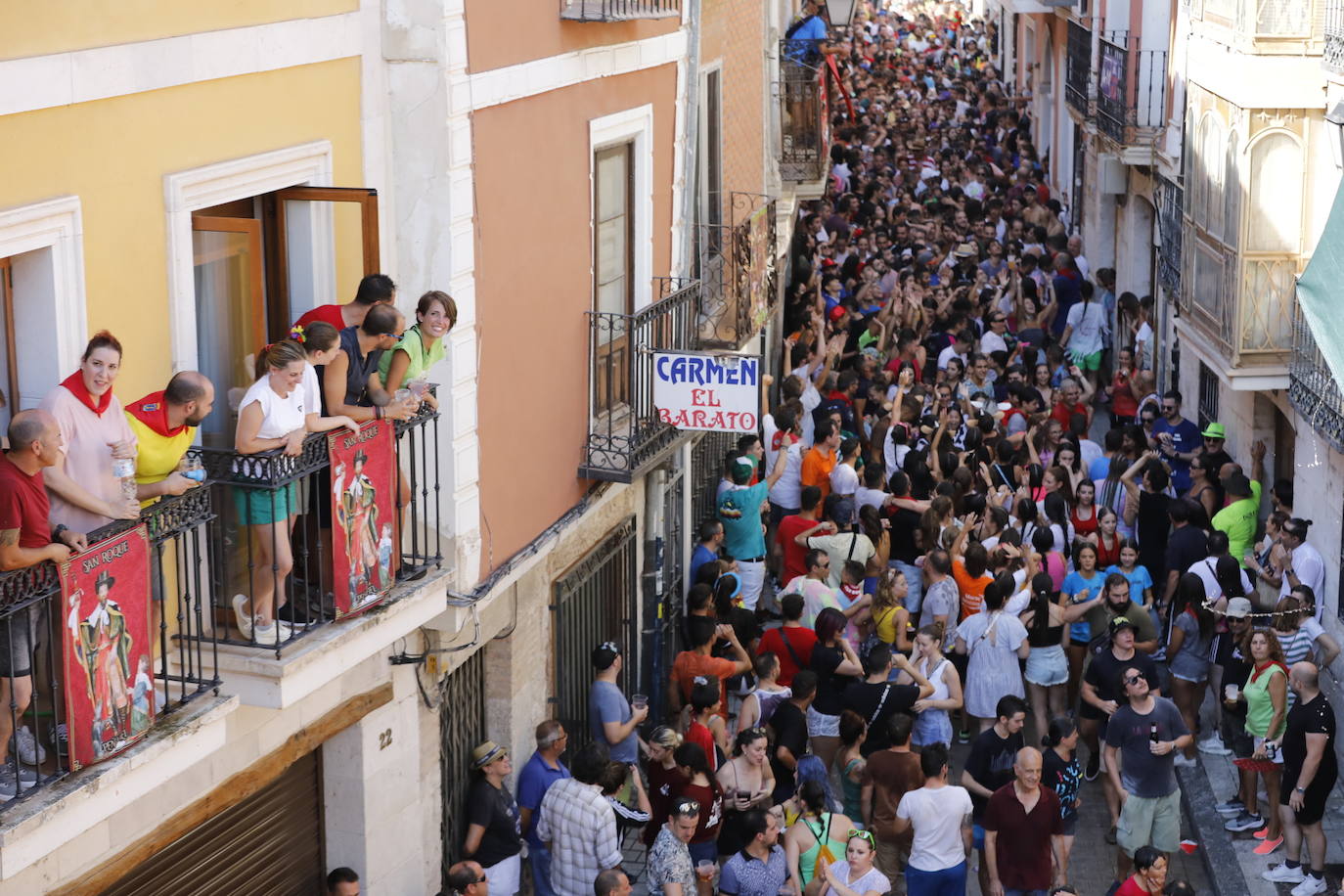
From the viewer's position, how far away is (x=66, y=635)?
657 centimetres

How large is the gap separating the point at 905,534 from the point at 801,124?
24.9 ft

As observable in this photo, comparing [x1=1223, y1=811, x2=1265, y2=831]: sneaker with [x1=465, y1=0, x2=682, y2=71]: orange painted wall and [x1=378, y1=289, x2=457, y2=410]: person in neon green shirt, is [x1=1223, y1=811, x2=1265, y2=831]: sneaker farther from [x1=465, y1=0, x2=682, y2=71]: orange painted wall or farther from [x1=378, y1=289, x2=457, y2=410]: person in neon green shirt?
[x1=378, y1=289, x2=457, y2=410]: person in neon green shirt

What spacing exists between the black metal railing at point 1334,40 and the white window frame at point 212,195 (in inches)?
379

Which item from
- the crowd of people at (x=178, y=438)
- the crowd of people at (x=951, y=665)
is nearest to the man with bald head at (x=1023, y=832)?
the crowd of people at (x=951, y=665)

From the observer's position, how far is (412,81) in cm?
956

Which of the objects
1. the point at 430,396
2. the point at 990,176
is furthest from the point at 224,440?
the point at 990,176

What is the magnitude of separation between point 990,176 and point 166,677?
106 ft

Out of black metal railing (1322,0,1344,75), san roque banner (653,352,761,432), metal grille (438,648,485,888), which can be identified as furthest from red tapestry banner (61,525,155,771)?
black metal railing (1322,0,1344,75)

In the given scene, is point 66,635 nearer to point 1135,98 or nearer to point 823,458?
A: point 823,458

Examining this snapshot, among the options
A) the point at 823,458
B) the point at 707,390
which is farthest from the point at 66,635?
the point at 823,458

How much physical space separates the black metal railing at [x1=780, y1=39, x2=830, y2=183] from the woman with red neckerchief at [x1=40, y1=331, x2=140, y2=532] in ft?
50.8

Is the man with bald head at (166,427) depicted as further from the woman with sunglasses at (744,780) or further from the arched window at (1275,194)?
the arched window at (1275,194)

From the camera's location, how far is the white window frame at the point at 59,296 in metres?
7.09

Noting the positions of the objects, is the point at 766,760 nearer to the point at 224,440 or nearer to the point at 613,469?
the point at 613,469
